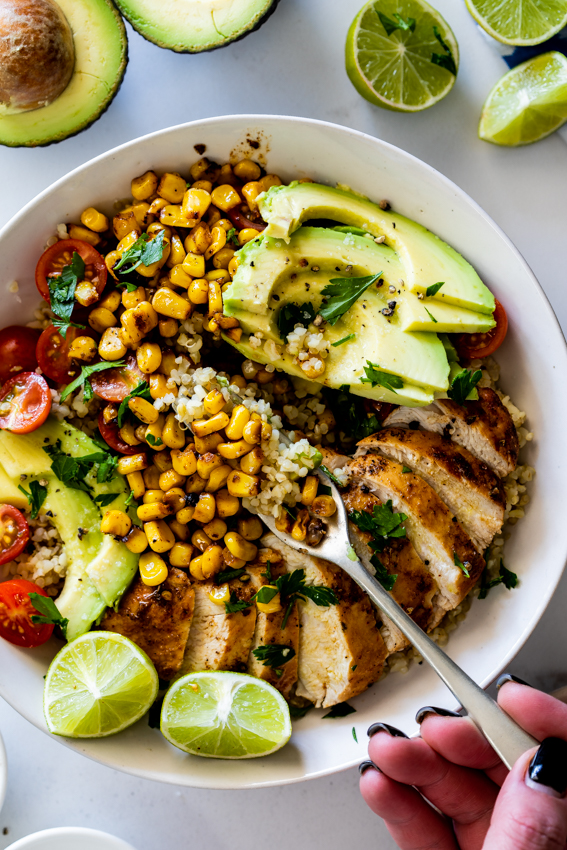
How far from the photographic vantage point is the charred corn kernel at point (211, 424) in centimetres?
277

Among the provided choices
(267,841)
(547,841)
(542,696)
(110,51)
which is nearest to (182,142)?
(110,51)

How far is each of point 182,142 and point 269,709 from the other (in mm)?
2458

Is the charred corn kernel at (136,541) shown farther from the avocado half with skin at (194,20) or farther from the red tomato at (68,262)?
the avocado half with skin at (194,20)

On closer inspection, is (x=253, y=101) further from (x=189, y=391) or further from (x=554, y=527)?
(x=554, y=527)

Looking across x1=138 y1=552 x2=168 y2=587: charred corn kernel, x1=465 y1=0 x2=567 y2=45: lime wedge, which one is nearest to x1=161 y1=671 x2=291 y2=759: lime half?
x1=138 y1=552 x2=168 y2=587: charred corn kernel

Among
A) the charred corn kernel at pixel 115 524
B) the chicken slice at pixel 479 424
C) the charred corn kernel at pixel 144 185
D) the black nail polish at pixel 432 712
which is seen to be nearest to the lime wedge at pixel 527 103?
the chicken slice at pixel 479 424

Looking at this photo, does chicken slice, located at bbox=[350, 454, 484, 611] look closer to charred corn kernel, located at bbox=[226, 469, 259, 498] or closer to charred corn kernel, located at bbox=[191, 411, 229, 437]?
charred corn kernel, located at bbox=[226, 469, 259, 498]

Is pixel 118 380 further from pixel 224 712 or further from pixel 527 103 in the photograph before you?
pixel 527 103

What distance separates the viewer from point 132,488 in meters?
2.91

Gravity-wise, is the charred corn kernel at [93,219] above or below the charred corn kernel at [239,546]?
above

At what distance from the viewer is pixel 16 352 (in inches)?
120

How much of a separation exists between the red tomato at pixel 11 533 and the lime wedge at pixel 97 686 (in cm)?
46

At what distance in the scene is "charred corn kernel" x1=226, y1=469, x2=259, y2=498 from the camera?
2803 millimetres

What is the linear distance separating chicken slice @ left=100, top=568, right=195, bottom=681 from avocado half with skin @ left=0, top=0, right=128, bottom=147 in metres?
2.04
